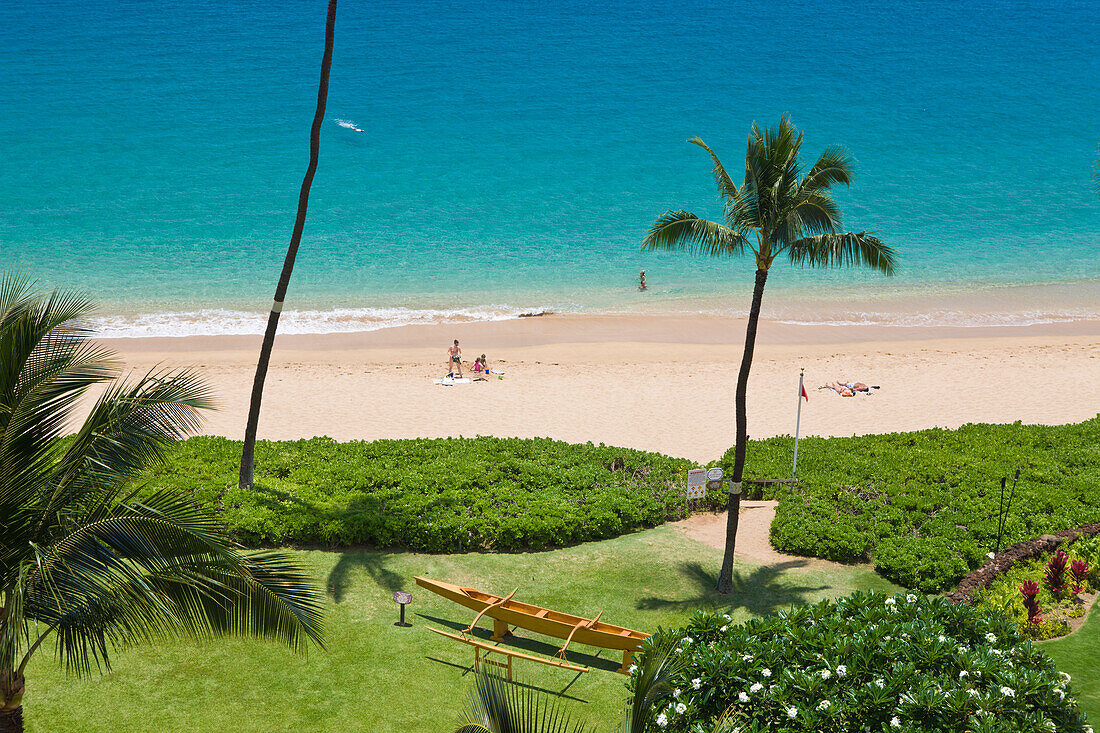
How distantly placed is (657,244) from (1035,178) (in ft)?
209

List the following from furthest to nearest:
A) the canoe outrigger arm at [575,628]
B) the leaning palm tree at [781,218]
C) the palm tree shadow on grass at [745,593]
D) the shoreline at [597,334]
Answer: the shoreline at [597,334] → the palm tree shadow on grass at [745,593] → the leaning palm tree at [781,218] → the canoe outrigger arm at [575,628]

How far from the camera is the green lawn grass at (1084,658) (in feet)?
36.3

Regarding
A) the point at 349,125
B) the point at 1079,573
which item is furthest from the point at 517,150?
the point at 1079,573

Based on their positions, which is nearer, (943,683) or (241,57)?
(943,683)

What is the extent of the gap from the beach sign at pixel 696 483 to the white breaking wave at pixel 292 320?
2185cm

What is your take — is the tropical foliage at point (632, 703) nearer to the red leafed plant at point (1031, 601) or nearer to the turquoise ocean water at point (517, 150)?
the red leafed plant at point (1031, 601)

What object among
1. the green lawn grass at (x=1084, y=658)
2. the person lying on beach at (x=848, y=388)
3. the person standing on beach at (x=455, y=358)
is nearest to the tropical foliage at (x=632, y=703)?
the green lawn grass at (x=1084, y=658)

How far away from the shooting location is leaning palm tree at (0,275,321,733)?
753 cm

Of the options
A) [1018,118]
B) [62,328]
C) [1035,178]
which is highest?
[1018,118]

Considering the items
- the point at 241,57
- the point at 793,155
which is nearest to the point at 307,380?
the point at 793,155

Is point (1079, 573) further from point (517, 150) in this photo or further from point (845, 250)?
point (517, 150)

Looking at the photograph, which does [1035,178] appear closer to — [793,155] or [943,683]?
[793,155]

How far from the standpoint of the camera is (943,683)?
27.0 ft

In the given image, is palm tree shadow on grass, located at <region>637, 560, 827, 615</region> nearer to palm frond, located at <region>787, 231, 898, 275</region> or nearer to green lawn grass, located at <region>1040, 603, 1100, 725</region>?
green lawn grass, located at <region>1040, 603, 1100, 725</region>
